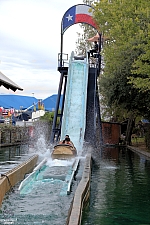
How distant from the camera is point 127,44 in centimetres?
2003

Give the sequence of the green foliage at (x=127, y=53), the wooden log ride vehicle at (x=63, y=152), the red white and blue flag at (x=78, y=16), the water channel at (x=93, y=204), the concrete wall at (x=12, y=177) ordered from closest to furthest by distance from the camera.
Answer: the water channel at (x=93, y=204), the concrete wall at (x=12, y=177), the green foliage at (x=127, y=53), the wooden log ride vehicle at (x=63, y=152), the red white and blue flag at (x=78, y=16)

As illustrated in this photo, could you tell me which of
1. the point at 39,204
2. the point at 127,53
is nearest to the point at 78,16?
the point at 127,53

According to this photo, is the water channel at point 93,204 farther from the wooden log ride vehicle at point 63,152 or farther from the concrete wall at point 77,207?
the wooden log ride vehicle at point 63,152

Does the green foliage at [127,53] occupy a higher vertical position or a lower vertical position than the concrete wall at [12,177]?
higher

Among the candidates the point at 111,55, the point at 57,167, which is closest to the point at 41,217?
the point at 57,167

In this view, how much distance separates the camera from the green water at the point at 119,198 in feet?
31.5

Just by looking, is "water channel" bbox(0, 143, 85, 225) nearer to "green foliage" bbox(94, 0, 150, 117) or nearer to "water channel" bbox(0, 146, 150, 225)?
"water channel" bbox(0, 146, 150, 225)

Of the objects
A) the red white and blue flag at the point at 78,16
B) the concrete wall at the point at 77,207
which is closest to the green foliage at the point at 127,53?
the red white and blue flag at the point at 78,16

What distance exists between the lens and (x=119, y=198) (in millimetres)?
12117

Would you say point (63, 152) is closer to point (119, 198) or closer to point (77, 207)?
point (119, 198)

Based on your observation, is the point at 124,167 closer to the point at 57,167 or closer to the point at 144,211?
the point at 57,167

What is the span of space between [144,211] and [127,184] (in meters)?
4.26

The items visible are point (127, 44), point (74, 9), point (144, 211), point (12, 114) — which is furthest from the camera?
point (12, 114)

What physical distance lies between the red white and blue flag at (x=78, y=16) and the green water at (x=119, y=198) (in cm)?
1557
